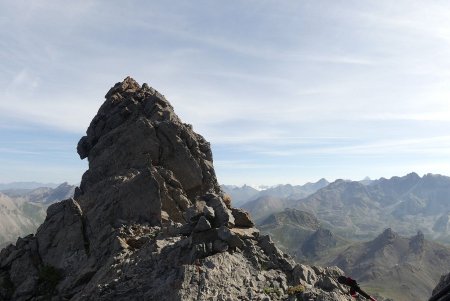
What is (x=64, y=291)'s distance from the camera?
46.8m

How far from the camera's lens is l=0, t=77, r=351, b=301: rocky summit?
1473 inches

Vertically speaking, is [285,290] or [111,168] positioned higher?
[111,168]

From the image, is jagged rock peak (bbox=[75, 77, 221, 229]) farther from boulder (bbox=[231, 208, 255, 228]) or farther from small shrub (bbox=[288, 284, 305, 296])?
small shrub (bbox=[288, 284, 305, 296])

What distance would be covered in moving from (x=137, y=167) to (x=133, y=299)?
30.3 meters

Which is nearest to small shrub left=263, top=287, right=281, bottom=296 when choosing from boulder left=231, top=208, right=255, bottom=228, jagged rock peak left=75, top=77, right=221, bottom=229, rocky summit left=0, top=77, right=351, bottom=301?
rocky summit left=0, top=77, right=351, bottom=301

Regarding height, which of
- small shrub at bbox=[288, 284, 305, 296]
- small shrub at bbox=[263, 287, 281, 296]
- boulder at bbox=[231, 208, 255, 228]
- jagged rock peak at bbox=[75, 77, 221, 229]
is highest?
jagged rock peak at bbox=[75, 77, 221, 229]

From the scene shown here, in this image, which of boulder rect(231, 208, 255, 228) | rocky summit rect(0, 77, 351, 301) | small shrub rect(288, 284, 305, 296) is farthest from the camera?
boulder rect(231, 208, 255, 228)

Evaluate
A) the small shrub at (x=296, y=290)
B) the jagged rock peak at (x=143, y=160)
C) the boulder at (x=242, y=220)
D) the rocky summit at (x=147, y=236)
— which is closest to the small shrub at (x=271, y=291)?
the rocky summit at (x=147, y=236)

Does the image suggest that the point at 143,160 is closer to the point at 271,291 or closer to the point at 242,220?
the point at 242,220

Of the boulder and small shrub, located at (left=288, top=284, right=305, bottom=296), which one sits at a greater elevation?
the boulder

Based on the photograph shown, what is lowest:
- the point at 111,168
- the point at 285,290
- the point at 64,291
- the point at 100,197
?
the point at 64,291

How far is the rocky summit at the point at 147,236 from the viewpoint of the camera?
37406mm

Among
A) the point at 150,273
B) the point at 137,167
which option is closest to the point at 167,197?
the point at 137,167

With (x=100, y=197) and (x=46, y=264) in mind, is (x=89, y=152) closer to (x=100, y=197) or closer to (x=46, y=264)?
(x=100, y=197)
